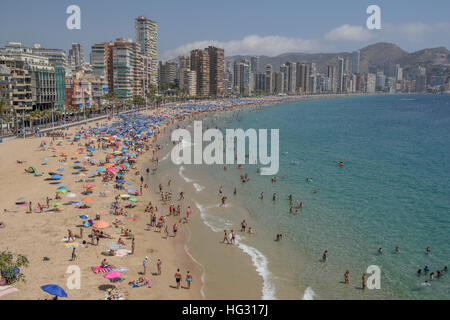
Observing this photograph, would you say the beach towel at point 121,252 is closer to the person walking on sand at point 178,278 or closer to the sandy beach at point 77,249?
the sandy beach at point 77,249

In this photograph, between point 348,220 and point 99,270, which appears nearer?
point 99,270

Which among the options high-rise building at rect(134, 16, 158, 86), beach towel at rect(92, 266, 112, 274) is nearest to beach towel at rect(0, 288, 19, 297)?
beach towel at rect(92, 266, 112, 274)

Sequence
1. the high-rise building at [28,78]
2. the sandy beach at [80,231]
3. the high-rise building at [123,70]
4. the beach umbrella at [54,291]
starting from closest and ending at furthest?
the beach umbrella at [54,291] → the sandy beach at [80,231] → the high-rise building at [28,78] → the high-rise building at [123,70]

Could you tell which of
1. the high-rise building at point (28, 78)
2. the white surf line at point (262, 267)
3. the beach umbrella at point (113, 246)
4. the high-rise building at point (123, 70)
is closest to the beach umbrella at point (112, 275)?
the beach umbrella at point (113, 246)

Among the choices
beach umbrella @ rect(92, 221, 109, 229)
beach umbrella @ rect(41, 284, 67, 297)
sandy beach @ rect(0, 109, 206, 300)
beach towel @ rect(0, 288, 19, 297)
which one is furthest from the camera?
beach umbrella @ rect(92, 221, 109, 229)

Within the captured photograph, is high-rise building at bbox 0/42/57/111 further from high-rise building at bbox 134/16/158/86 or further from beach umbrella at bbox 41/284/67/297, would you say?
high-rise building at bbox 134/16/158/86

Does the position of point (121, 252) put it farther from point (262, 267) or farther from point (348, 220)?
point (348, 220)

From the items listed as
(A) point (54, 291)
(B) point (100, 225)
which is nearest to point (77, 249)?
(B) point (100, 225)

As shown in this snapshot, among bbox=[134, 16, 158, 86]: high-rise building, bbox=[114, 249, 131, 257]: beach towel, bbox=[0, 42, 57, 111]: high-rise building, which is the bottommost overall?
bbox=[114, 249, 131, 257]: beach towel
